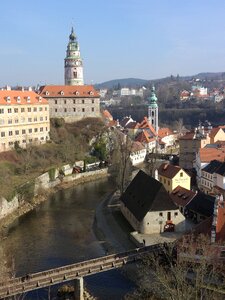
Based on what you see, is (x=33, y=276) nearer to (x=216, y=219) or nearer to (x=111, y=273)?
(x=111, y=273)

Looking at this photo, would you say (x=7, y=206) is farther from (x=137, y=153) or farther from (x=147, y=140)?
(x=147, y=140)

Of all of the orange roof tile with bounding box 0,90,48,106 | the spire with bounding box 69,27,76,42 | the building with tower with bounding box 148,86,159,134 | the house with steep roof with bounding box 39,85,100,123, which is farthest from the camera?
the building with tower with bounding box 148,86,159,134

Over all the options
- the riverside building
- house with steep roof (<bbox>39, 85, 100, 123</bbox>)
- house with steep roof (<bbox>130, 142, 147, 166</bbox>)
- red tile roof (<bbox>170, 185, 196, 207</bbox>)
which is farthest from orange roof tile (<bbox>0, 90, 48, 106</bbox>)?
red tile roof (<bbox>170, 185, 196, 207</bbox>)

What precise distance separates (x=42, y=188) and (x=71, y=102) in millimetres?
22313

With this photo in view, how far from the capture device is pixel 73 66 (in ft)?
254

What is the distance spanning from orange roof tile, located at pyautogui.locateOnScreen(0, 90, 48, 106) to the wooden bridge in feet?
101

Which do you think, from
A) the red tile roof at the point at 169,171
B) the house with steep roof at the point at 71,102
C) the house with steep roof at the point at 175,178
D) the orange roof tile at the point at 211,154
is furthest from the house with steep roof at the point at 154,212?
the house with steep roof at the point at 71,102

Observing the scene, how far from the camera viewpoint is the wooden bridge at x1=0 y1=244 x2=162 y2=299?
19750mm

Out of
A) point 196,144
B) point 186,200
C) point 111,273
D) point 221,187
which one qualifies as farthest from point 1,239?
point 196,144

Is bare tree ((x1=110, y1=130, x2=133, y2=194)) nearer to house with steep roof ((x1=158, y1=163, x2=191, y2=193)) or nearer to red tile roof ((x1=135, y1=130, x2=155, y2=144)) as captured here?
house with steep roof ((x1=158, y1=163, x2=191, y2=193))

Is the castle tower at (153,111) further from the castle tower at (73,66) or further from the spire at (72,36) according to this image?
the spire at (72,36)

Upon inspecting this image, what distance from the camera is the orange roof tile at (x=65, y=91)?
A: 61.9 meters

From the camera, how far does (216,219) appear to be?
77.3 feet

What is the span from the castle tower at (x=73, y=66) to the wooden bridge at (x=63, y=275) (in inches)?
2254
